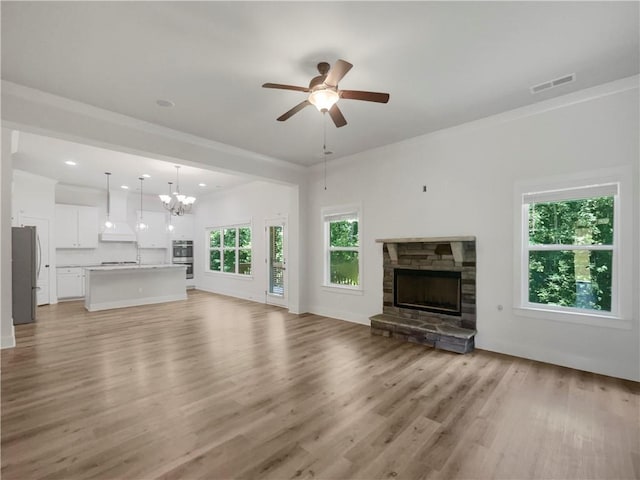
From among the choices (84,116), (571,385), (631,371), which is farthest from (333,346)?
(84,116)

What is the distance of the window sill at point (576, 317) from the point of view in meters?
3.28

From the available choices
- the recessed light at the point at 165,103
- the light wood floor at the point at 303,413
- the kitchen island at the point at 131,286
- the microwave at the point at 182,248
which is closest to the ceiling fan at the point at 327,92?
the recessed light at the point at 165,103

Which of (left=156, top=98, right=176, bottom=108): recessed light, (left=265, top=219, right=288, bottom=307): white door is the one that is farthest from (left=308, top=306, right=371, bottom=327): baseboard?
(left=156, top=98, right=176, bottom=108): recessed light

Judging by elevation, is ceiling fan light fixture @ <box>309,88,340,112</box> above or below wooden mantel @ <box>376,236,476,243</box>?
above

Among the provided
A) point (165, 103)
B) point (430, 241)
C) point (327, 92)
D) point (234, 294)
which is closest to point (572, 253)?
point (430, 241)

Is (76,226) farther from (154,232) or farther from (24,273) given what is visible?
(24,273)

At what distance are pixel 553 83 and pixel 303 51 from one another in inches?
107

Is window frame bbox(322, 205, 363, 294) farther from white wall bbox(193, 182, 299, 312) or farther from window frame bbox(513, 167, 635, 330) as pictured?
window frame bbox(513, 167, 635, 330)

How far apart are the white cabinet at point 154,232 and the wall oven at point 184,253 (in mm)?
351

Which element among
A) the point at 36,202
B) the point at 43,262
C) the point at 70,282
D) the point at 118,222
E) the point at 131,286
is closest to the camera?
the point at 36,202

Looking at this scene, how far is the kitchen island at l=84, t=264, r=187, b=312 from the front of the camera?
691 centimetres

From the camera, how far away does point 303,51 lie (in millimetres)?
2701

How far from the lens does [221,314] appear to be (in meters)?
6.51

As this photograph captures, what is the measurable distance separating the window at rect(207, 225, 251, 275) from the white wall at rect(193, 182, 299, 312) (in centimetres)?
21
